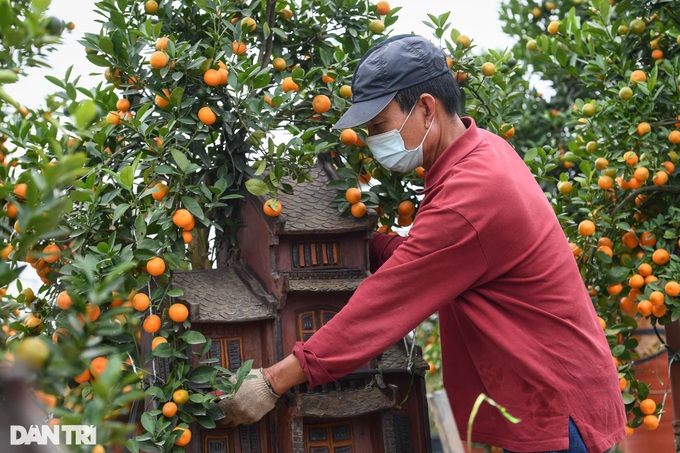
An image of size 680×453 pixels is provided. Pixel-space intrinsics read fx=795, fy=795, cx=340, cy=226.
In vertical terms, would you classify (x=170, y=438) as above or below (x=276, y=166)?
below

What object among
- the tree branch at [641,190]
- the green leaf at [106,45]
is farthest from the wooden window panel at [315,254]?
the tree branch at [641,190]

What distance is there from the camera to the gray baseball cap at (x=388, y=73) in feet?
8.25

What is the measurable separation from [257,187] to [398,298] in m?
0.69

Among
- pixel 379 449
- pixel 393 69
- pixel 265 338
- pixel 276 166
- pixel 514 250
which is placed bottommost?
pixel 379 449

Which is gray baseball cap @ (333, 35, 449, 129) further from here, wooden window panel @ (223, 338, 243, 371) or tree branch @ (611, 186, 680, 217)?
tree branch @ (611, 186, 680, 217)

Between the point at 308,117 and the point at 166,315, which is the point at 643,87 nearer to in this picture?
the point at 308,117

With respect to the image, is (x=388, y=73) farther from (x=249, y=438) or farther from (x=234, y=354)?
(x=249, y=438)

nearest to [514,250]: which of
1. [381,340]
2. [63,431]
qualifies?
[381,340]

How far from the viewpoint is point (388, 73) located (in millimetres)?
2518

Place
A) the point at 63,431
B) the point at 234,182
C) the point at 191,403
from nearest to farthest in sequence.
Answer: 1. the point at 63,431
2. the point at 191,403
3. the point at 234,182

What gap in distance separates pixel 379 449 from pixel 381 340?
2.26 ft

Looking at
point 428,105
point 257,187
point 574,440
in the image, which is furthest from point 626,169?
point 257,187

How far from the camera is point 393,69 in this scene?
2.51m

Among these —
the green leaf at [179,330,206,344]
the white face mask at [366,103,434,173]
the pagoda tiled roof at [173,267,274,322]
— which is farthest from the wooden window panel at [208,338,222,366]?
the white face mask at [366,103,434,173]
